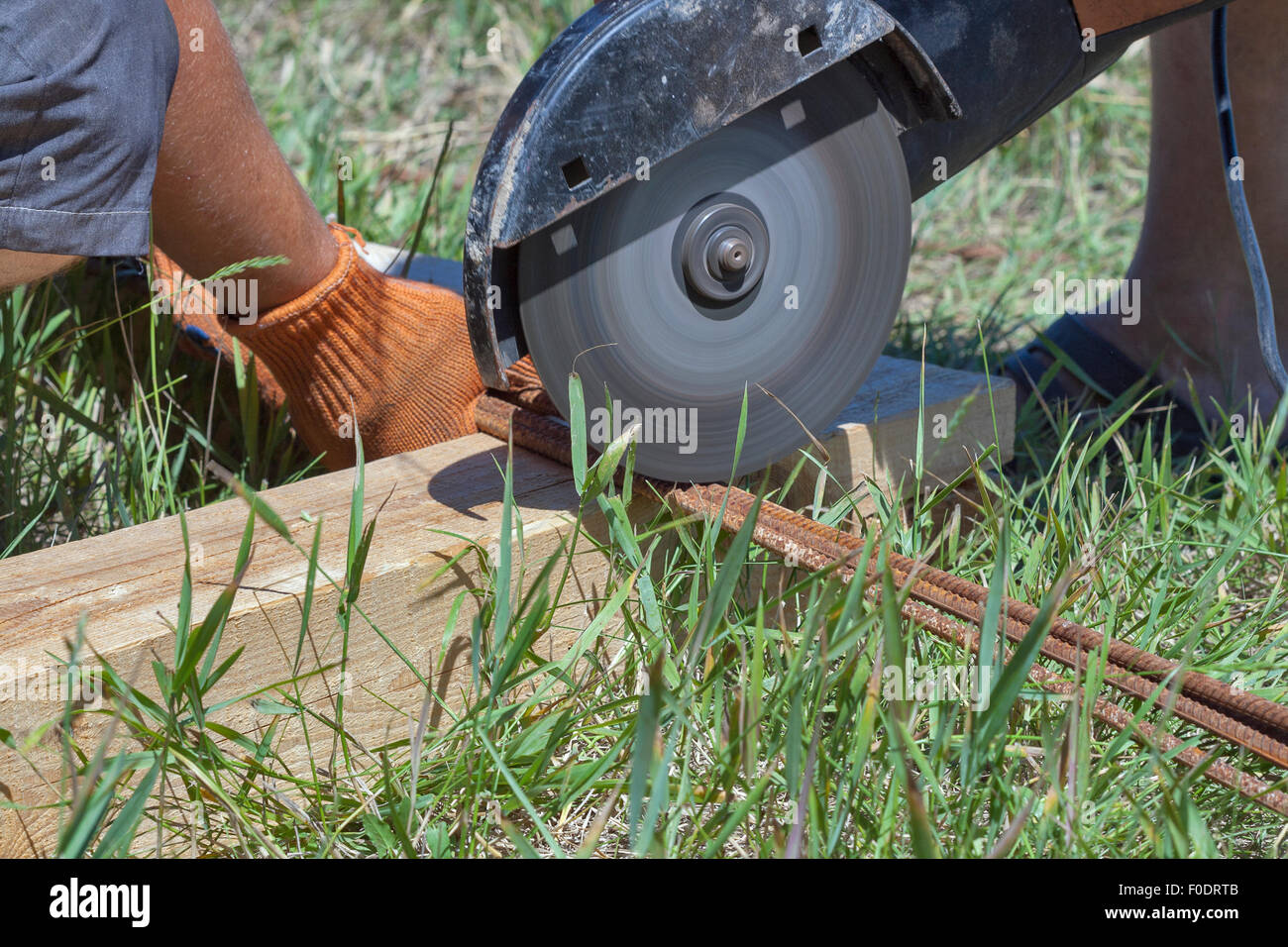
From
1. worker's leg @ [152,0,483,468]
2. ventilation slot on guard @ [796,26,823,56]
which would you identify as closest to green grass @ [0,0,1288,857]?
worker's leg @ [152,0,483,468]

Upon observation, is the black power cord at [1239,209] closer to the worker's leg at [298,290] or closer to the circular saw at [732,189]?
the circular saw at [732,189]

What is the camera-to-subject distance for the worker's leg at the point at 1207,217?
6.47 ft

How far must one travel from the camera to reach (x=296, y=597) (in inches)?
48.4

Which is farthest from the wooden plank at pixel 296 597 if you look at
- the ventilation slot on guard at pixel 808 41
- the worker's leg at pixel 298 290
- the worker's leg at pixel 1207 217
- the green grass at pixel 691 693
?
the worker's leg at pixel 1207 217

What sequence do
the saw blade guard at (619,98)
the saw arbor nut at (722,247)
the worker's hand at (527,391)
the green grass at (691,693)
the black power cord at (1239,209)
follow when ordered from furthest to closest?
the worker's hand at (527,391)
the black power cord at (1239,209)
the saw arbor nut at (722,247)
the saw blade guard at (619,98)
the green grass at (691,693)

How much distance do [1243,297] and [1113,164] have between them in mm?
1767

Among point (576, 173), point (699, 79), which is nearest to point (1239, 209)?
point (699, 79)

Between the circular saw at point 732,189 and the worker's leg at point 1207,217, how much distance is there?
25.8 inches

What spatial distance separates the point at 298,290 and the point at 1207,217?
5.15 feet

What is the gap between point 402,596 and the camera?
1294mm

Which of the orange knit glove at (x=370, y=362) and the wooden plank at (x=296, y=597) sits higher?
the orange knit glove at (x=370, y=362)

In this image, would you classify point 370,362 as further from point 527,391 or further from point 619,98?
point 619,98

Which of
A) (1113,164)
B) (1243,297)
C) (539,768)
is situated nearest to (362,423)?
(539,768)

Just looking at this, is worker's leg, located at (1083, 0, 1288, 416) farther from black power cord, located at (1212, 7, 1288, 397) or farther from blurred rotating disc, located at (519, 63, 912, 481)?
blurred rotating disc, located at (519, 63, 912, 481)
